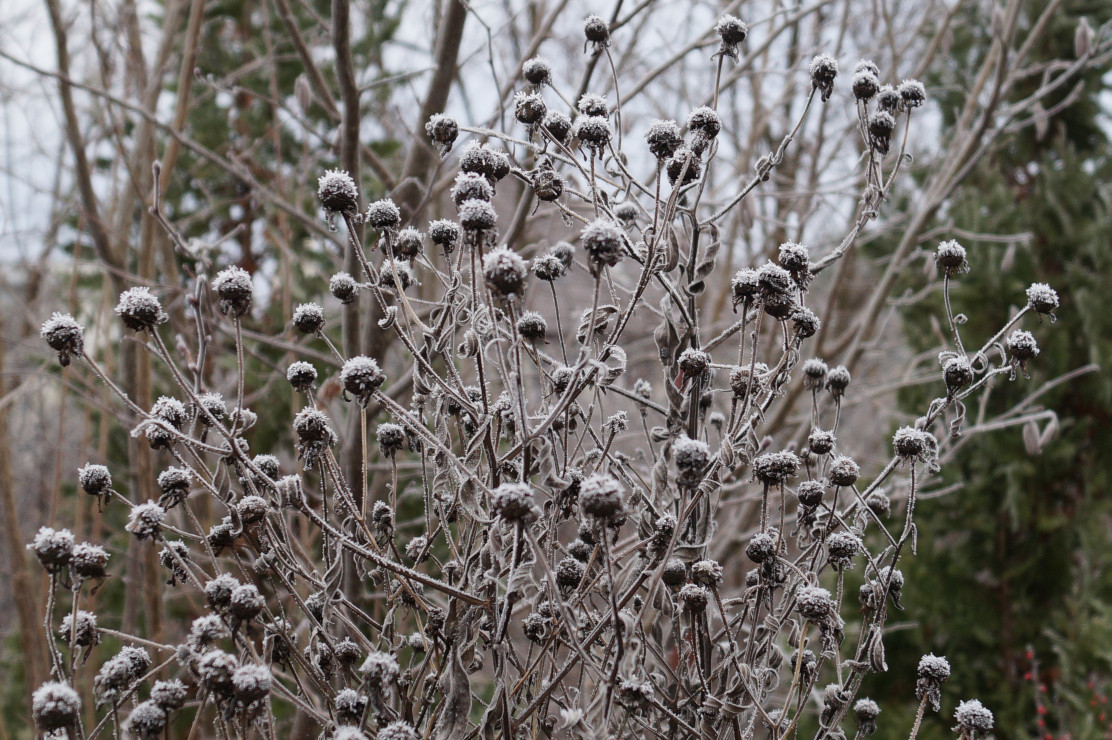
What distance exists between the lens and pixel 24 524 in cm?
762

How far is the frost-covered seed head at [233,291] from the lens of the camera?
1.04 metres

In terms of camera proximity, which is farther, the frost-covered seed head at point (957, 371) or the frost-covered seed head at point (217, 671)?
the frost-covered seed head at point (957, 371)

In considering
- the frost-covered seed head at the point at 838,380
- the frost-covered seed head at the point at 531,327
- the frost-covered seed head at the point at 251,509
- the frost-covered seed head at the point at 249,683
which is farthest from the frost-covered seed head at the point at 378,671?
the frost-covered seed head at the point at 838,380

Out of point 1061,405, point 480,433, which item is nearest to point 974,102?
point 1061,405

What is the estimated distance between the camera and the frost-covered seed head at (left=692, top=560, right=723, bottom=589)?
1102mm

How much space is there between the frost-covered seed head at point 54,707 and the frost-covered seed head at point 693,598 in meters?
0.75

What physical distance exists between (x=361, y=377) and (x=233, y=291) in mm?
201

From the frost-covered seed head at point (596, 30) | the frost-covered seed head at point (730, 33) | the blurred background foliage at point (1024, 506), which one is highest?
the frost-covered seed head at point (596, 30)

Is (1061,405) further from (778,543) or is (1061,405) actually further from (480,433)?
(480,433)

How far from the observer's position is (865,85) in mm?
1251

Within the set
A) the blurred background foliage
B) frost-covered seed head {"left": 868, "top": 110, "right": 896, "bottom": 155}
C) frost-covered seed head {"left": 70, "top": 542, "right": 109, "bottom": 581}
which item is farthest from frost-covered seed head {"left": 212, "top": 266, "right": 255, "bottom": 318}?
the blurred background foliage

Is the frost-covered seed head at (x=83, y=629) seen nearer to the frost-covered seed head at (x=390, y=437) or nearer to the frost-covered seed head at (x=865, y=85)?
the frost-covered seed head at (x=390, y=437)

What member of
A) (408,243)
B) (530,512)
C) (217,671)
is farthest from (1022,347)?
(217,671)

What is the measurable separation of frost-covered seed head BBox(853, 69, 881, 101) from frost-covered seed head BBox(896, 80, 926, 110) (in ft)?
0.44
